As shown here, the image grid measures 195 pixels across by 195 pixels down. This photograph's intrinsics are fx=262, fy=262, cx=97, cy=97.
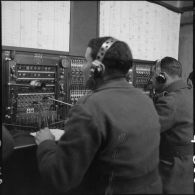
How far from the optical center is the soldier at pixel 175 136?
1587 mm

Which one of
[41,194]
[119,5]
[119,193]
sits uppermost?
[119,5]

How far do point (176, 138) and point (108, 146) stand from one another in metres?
0.79

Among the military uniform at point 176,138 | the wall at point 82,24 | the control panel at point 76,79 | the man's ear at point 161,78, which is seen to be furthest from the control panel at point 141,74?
the military uniform at point 176,138

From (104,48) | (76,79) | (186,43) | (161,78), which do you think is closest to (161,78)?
(161,78)

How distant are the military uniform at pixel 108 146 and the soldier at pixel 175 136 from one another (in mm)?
520

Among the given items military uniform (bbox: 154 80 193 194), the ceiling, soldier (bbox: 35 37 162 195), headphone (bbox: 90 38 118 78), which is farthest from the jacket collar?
the ceiling

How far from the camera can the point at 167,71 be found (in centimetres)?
183

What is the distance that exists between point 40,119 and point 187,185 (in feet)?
3.58

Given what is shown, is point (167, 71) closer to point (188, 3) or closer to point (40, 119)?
point (40, 119)

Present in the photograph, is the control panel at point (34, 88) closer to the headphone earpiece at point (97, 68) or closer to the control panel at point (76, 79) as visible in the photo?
the control panel at point (76, 79)

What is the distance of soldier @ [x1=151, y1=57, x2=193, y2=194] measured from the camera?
1.59 metres

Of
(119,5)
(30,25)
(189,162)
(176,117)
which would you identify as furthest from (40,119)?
(119,5)

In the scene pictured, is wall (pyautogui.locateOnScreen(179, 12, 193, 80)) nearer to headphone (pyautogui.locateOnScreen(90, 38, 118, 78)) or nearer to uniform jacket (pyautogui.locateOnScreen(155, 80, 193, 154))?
uniform jacket (pyautogui.locateOnScreen(155, 80, 193, 154))

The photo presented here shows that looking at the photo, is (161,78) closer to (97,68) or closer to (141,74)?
(97,68)
